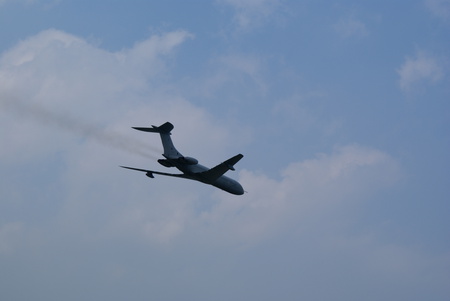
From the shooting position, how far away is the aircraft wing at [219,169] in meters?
71.8

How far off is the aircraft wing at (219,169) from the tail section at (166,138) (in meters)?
2.76

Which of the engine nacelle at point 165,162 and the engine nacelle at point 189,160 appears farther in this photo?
the engine nacelle at point 165,162

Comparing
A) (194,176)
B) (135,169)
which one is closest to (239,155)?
(194,176)

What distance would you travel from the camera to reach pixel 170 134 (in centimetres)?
7525

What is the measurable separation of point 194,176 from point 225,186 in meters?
5.11

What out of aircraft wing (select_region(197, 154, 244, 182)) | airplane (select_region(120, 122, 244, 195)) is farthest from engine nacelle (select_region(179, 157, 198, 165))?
aircraft wing (select_region(197, 154, 244, 182))

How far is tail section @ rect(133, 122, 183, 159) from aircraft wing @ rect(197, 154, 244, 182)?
9.07ft

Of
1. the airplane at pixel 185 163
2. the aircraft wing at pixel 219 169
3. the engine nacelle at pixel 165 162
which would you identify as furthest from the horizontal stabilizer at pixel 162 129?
the aircraft wing at pixel 219 169

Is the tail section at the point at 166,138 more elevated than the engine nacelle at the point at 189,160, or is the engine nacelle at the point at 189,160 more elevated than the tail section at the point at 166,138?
the tail section at the point at 166,138

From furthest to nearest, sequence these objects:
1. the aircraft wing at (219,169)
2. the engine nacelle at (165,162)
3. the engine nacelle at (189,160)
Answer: the engine nacelle at (165,162) → the engine nacelle at (189,160) → the aircraft wing at (219,169)

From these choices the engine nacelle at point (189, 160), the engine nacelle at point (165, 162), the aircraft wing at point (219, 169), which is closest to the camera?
the aircraft wing at point (219, 169)

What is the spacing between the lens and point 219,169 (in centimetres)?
7475

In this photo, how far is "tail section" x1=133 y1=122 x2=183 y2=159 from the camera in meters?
74.2

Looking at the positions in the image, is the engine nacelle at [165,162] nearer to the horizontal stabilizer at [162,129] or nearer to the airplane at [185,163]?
the airplane at [185,163]
